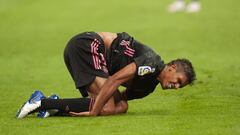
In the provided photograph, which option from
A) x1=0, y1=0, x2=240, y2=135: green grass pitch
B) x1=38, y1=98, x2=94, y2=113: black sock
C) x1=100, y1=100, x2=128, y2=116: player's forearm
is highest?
x1=38, y1=98, x2=94, y2=113: black sock

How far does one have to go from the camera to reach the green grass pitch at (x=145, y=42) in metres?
8.92

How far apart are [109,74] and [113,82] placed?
61cm

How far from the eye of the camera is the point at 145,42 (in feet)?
67.6

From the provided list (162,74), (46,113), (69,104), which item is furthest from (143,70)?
(46,113)

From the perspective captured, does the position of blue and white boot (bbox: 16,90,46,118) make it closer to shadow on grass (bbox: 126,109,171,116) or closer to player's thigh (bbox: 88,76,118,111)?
player's thigh (bbox: 88,76,118,111)

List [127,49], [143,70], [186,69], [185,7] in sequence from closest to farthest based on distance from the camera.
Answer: [143,70] < [186,69] < [127,49] < [185,7]

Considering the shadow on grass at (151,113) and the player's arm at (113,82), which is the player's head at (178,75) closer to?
the player's arm at (113,82)

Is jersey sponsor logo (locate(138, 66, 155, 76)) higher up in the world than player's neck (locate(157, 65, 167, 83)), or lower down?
higher up

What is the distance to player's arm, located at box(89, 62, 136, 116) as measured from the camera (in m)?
9.34

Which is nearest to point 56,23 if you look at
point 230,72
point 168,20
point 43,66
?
point 168,20

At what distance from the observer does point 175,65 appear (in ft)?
31.2

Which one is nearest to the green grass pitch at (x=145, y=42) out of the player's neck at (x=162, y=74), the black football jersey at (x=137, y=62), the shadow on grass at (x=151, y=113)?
the shadow on grass at (x=151, y=113)

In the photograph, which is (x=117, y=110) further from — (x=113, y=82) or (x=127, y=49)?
(x=127, y=49)

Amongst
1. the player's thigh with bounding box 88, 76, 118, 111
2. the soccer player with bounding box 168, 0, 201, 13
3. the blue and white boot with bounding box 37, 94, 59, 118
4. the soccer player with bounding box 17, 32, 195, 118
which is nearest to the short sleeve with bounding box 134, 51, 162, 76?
the soccer player with bounding box 17, 32, 195, 118
